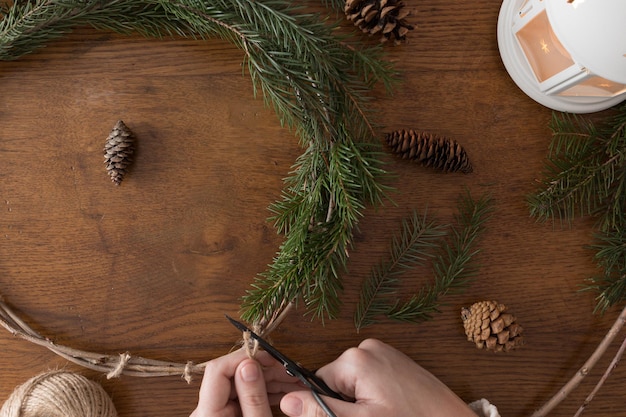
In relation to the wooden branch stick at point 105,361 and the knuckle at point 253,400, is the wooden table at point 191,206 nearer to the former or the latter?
the wooden branch stick at point 105,361

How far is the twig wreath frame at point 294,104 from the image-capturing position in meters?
0.77

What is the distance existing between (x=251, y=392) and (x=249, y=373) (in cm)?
3

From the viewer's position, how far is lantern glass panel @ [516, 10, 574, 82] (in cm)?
78

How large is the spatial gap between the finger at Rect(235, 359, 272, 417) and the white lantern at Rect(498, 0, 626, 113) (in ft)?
2.13

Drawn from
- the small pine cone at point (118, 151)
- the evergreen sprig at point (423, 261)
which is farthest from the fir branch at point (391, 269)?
the small pine cone at point (118, 151)

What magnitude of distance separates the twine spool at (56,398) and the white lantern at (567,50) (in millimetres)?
908

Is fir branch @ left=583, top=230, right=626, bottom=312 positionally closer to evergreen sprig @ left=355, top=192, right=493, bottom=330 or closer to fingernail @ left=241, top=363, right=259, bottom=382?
evergreen sprig @ left=355, top=192, right=493, bottom=330

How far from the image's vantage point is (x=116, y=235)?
2.92 feet

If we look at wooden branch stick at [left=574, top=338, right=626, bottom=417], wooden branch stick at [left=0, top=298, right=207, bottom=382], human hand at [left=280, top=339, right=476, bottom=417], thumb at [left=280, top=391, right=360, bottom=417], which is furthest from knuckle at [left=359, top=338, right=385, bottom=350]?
wooden branch stick at [left=574, top=338, right=626, bottom=417]

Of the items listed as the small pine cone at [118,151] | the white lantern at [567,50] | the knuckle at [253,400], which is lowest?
the knuckle at [253,400]

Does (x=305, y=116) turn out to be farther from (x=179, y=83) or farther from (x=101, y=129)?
(x=101, y=129)

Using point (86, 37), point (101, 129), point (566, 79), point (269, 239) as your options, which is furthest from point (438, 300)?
point (86, 37)

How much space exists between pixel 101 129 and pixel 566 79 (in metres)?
0.78

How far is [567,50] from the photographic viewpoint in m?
0.73
